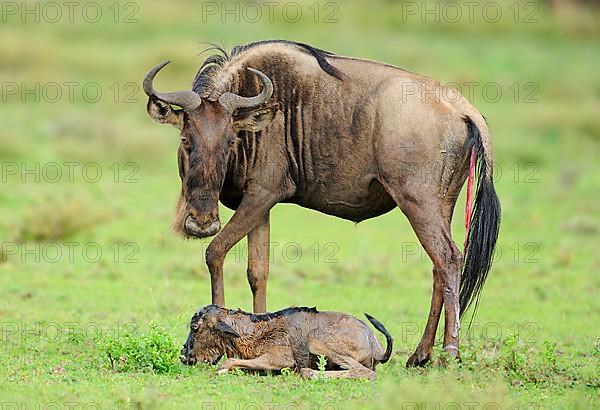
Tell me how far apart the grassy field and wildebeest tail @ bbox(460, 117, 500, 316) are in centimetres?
60

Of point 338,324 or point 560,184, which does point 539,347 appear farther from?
point 560,184

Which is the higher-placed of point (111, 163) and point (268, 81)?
point (268, 81)

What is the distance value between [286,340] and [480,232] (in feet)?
5.86

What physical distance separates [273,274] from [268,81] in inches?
198

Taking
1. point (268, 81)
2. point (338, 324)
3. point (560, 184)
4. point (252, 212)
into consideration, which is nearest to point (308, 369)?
point (338, 324)

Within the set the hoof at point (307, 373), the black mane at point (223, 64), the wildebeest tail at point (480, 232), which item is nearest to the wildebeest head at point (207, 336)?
the hoof at point (307, 373)

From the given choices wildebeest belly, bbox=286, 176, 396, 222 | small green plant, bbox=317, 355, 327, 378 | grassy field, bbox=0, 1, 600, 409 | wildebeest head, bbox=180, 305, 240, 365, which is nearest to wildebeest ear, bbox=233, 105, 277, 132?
wildebeest belly, bbox=286, 176, 396, 222

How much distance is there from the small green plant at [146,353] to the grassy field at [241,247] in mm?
21

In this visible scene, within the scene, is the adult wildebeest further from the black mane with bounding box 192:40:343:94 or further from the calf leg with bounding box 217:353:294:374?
the calf leg with bounding box 217:353:294:374

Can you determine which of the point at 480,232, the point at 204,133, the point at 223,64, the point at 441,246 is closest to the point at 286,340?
the point at 441,246

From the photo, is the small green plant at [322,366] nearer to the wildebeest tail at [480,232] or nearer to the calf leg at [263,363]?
the calf leg at [263,363]

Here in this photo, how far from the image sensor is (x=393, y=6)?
36562mm

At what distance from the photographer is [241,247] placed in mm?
14953

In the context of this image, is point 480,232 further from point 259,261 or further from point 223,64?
point 223,64
